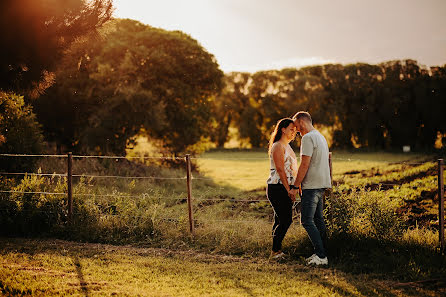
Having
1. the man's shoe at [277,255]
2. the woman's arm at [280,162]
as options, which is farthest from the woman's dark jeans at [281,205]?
the man's shoe at [277,255]

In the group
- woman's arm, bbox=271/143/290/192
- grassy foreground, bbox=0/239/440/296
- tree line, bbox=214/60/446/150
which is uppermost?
tree line, bbox=214/60/446/150

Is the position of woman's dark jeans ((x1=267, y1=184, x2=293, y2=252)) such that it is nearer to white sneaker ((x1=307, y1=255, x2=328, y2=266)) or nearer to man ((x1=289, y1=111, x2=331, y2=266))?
man ((x1=289, y1=111, x2=331, y2=266))

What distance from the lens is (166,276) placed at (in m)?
5.31

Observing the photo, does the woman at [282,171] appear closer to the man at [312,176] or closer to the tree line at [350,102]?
the man at [312,176]

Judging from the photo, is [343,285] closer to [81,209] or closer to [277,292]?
[277,292]

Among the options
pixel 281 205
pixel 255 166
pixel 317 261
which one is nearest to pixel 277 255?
pixel 317 261

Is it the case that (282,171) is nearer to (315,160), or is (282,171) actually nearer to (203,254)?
(315,160)

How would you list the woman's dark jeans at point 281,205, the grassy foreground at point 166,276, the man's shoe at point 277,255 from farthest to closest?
the man's shoe at point 277,255 → the woman's dark jeans at point 281,205 → the grassy foreground at point 166,276

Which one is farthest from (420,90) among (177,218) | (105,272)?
(105,272)

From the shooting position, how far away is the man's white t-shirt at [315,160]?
5449 millimetres

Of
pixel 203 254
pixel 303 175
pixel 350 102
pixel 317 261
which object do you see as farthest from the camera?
pixel 350 102

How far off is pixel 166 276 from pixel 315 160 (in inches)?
98.8

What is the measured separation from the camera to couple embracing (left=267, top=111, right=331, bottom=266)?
18.0 ft

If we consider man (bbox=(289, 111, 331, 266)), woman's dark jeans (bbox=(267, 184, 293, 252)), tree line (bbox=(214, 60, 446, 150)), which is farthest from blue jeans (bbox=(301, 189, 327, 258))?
tree line (bbox=(214, 60, 446, 150))
